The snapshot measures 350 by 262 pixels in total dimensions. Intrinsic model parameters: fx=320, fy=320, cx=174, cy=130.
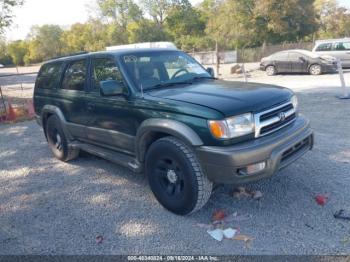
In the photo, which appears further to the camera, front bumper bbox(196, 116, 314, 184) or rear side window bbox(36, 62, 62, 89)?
rear side window bbox(36, 62, 62, 89)

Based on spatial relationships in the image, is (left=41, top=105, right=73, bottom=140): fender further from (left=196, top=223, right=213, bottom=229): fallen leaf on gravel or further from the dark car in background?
the dark car in background

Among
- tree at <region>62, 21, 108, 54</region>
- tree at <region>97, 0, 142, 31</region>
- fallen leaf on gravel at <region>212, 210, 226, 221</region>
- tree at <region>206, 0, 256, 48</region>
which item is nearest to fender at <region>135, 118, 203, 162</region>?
fallen leaf on gravel at <region>212, 210, 226, 221</region>

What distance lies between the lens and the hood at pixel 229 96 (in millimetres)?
3236

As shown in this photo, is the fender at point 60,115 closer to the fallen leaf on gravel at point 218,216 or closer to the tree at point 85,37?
the fallen leaf on gravel at point 218,216

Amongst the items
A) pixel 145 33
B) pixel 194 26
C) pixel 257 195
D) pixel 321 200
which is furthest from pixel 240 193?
pixel 194 26

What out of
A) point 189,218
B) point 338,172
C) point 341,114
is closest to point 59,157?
point 189,218

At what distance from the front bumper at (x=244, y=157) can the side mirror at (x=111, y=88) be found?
1300 mm

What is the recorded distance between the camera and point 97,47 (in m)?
57.3

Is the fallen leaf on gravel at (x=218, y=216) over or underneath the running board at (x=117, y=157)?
underneath

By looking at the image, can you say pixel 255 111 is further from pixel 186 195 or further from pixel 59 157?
pixel 59 157

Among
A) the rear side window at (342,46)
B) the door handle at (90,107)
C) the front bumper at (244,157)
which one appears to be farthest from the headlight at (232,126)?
the rear side window at (342,46)

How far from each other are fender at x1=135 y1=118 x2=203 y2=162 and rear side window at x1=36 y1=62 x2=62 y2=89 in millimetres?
2370

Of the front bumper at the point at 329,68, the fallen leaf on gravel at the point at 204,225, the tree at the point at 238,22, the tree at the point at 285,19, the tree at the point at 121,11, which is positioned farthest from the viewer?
the tree at the point at 121,11

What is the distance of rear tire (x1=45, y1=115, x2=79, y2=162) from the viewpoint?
548 centimetres
